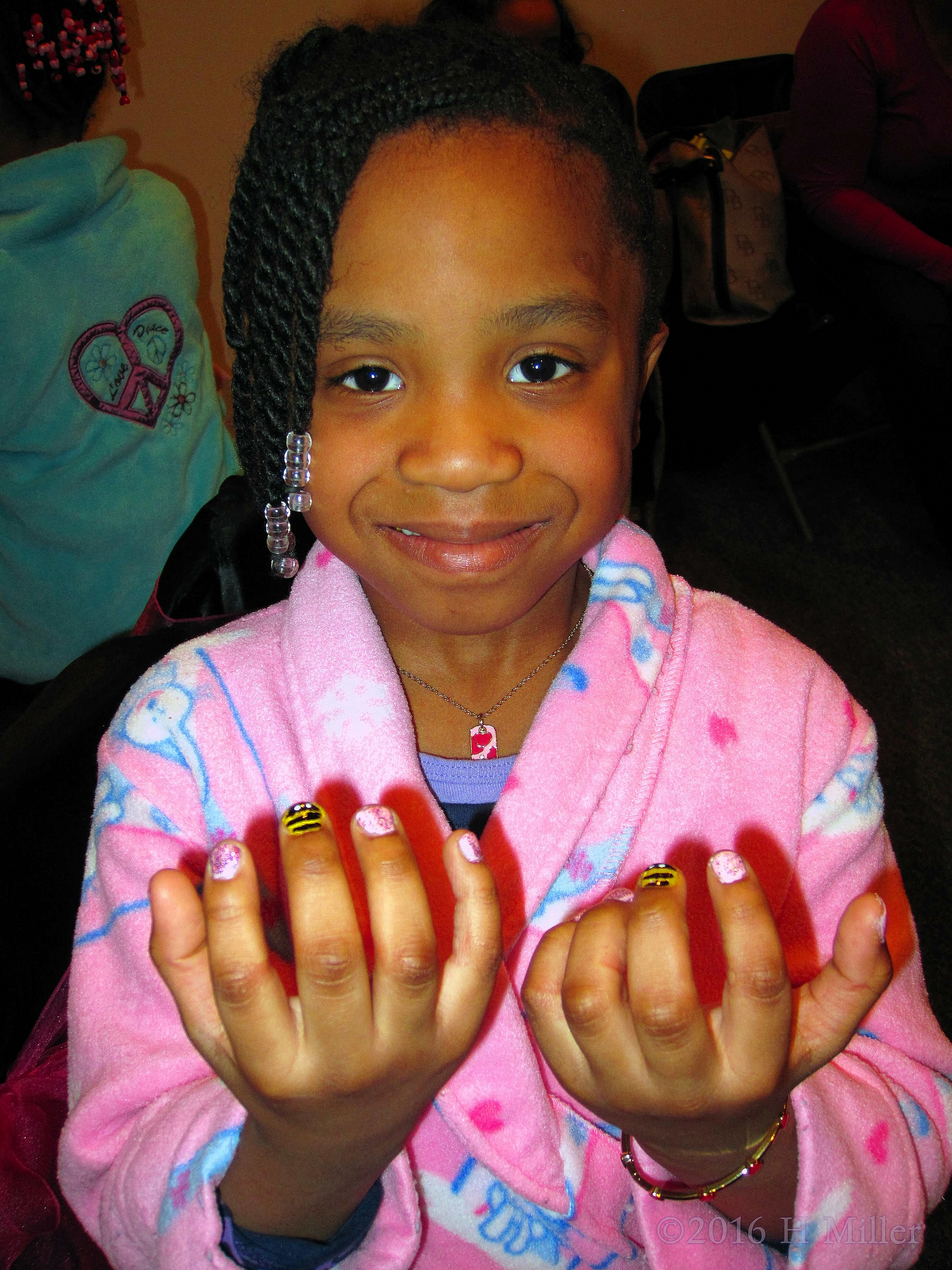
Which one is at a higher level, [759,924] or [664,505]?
[759,924]

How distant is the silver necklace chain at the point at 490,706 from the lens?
2.91 feet

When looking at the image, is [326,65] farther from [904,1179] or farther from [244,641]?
[904,1179]

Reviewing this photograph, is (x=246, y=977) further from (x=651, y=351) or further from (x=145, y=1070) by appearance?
(x=651, y=351)

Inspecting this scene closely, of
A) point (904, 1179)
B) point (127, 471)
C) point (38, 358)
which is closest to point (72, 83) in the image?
point (38, 358)

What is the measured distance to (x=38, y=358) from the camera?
4.62ft

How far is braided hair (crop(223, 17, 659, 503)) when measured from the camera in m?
0.69

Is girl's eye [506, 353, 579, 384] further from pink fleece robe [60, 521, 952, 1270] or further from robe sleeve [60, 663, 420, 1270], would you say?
robe sleeve [60, 663, 420, 1270]

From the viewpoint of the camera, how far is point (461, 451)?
2.19ft

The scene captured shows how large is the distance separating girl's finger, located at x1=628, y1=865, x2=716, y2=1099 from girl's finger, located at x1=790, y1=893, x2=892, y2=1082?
8cm

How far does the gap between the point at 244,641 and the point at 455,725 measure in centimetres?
21

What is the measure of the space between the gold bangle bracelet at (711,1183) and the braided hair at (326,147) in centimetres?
62

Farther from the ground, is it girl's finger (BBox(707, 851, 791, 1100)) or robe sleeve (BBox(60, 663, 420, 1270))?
girl's finger (BBox(707, 851, 791, 1100))

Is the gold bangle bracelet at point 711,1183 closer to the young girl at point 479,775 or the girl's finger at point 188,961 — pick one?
the young girl at point 479,775

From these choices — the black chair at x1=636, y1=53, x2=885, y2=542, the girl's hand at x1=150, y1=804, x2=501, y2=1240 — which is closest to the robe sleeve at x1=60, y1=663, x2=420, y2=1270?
the girl's hand at x1=150, y1=804, x2=501, y2=1240
